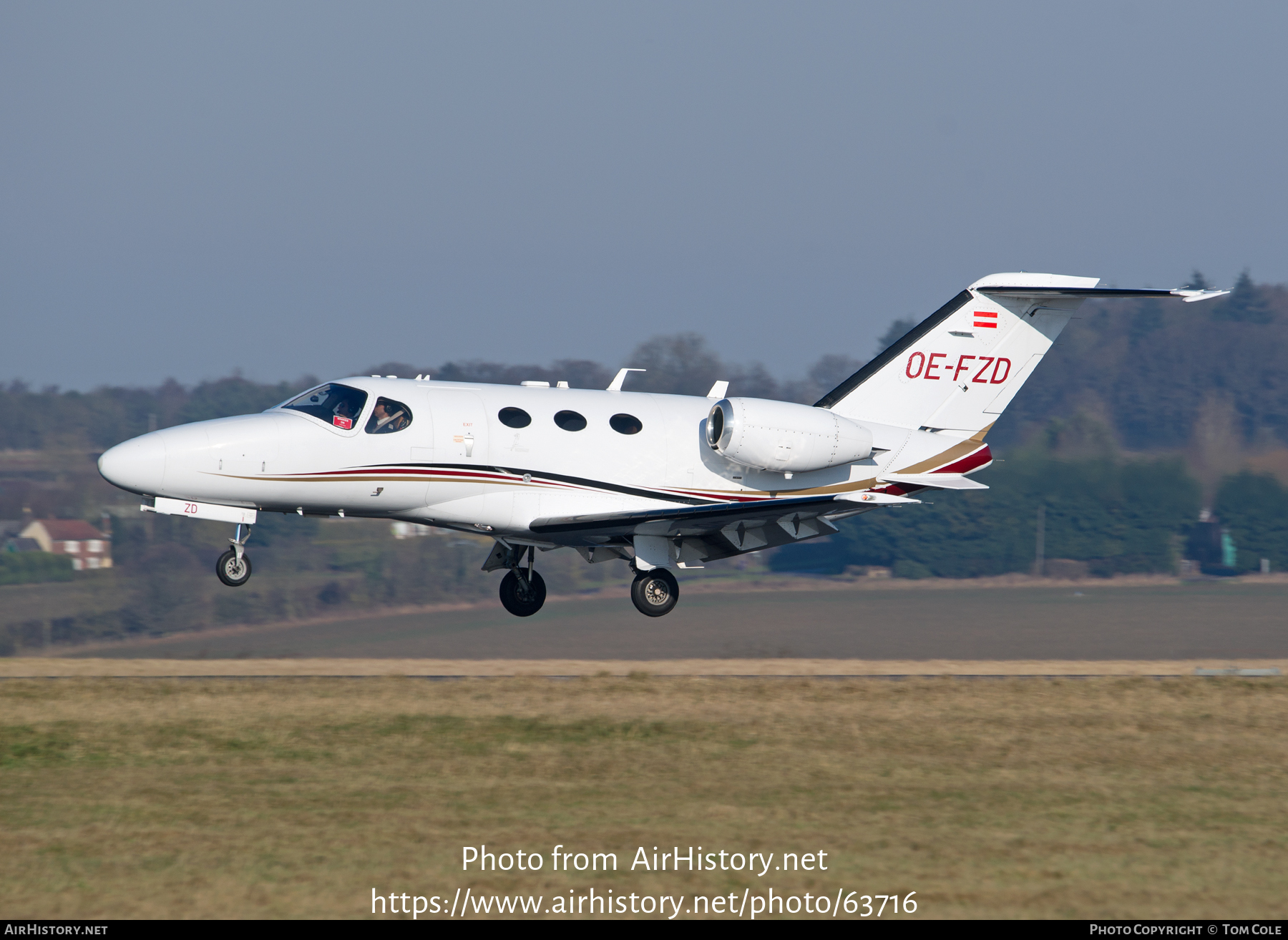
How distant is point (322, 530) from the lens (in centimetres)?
5656

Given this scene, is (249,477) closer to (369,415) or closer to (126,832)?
(369,415)

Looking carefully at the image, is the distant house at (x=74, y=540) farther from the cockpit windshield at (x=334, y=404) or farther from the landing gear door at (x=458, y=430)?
the landing gear door at (x=458, y=430)

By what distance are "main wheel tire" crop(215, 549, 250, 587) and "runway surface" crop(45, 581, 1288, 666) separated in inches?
720

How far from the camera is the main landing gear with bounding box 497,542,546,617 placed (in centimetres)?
2072

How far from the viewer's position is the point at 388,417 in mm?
18062

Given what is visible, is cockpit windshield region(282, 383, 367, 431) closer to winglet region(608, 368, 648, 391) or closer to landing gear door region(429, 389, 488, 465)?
landing gear door region(429, 389, 488, 465)

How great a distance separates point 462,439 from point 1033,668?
8.45m

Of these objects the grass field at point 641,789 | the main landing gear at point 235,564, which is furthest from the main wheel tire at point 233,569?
the grass field at point 641,789

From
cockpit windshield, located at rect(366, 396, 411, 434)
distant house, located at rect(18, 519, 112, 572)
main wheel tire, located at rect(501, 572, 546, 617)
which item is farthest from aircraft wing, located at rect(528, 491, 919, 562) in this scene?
distant house, located at rect(18, 519, 112, 572)

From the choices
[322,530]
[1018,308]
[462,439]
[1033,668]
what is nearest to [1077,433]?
[1018,308]

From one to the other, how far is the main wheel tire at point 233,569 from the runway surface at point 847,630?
1829 centimetres

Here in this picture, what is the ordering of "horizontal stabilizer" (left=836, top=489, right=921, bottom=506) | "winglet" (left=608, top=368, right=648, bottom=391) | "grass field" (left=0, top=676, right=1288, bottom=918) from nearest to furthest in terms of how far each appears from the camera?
"grass field" (left=0, top=676, right=1288, bottom=918) < "horizontal stabilizer" (left=836, top=489, right=921, bottom=506) < "winglet" (left=608, top=368, right=648, bottom=391)

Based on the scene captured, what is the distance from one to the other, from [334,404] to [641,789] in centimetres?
922

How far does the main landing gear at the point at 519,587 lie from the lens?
68.0ft
